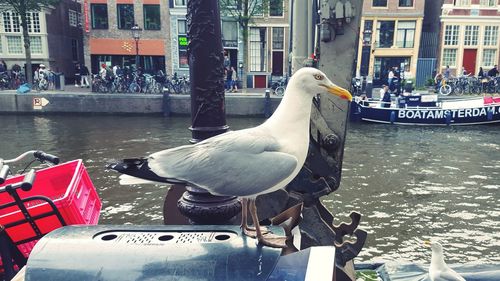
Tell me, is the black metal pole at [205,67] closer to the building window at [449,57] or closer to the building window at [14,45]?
the building window at [14,45]

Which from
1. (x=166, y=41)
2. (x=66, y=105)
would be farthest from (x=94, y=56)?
(x=66, y=105)

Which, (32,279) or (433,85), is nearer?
(32,279)

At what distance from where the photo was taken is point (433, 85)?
79.8 ft

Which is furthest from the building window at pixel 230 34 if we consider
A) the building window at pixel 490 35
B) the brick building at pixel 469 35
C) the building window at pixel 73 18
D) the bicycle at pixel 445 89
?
the building window at pixel 490 35

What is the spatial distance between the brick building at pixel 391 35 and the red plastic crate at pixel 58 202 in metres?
25.0

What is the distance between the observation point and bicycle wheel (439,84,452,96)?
834 inches

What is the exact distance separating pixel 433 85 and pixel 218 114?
24531 millimetres

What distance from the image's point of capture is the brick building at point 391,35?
87.3 ft

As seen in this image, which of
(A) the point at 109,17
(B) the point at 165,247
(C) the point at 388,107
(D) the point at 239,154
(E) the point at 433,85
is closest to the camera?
(B) the point at 165,247

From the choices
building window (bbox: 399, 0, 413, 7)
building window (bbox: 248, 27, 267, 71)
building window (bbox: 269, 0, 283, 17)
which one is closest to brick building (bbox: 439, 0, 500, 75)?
building window (bbox: 399, 0, 413, 7)

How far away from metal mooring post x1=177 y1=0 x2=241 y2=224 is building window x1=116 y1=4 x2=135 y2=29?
25967 millimetres

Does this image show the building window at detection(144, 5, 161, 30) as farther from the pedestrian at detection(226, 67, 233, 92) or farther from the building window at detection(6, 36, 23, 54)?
the building window at detection(6, 36, 23, 54)

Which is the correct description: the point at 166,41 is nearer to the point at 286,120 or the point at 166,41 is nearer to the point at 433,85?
the point at 433,85

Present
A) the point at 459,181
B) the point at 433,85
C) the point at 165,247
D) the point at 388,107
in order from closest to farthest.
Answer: the point at 165,247, the point at 459,181, the point at 388,107, the point at 433,85
